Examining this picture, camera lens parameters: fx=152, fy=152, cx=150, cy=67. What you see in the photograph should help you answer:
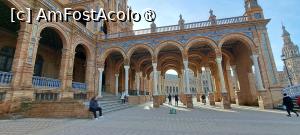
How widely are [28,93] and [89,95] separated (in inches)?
269

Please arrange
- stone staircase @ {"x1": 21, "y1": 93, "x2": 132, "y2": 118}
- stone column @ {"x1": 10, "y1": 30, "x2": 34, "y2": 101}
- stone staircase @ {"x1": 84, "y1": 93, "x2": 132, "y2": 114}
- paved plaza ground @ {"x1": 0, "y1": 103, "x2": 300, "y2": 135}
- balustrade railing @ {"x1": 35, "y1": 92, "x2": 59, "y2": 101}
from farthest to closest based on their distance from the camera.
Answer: stone staircase @ {"x1": 84, "y1": 93, "x2": 132, "y2": 114}, balustrade railing @ {"x1": 35, "y1": 92, "x2": 59, "y2": 101}, stone column @ {"x1": 10, "y1": 30, "x2": 34, "y2": 101}, stone staircase @ {"x1": 21, "y1": 93, "x2": 132, "y2": 118}, paved plaza ground @ {"x1": 0, "y1": 103, "x2": 300, "y2": 135}

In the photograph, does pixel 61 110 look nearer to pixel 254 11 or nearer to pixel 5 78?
pixel 5 78

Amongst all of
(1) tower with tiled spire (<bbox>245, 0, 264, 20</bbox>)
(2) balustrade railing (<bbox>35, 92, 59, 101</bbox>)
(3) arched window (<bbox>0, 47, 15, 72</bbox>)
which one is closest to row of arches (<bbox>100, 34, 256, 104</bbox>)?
→ (1) tower with tiled spire (<bbox>245, 0, 264, 20</bbox>)

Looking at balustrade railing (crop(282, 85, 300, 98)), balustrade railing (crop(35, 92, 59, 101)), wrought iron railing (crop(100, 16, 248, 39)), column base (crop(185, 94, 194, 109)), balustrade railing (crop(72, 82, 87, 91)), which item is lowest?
column base (crop(185, 94, 194, 109))

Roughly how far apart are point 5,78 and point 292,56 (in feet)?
251

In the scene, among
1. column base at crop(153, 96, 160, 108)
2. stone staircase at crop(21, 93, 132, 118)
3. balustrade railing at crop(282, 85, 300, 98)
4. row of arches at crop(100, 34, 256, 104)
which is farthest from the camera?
row of arches at crop(100, 34, 256, 104)

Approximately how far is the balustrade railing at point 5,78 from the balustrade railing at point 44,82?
60.1 inches

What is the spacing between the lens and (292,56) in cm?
5562

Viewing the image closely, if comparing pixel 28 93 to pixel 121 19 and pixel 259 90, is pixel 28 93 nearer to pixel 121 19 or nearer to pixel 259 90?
pixel 259 90

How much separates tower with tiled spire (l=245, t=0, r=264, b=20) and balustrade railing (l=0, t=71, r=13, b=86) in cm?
1923

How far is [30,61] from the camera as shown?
9820mm

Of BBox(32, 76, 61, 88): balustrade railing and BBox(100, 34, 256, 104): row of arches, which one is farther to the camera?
BBox(100, 34, 256, 104): row of arches

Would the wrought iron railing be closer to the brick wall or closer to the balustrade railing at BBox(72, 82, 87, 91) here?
the balustrade railing at BBox(72, 82, 87, 91)

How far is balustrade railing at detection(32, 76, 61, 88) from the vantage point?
10570 millimetres
